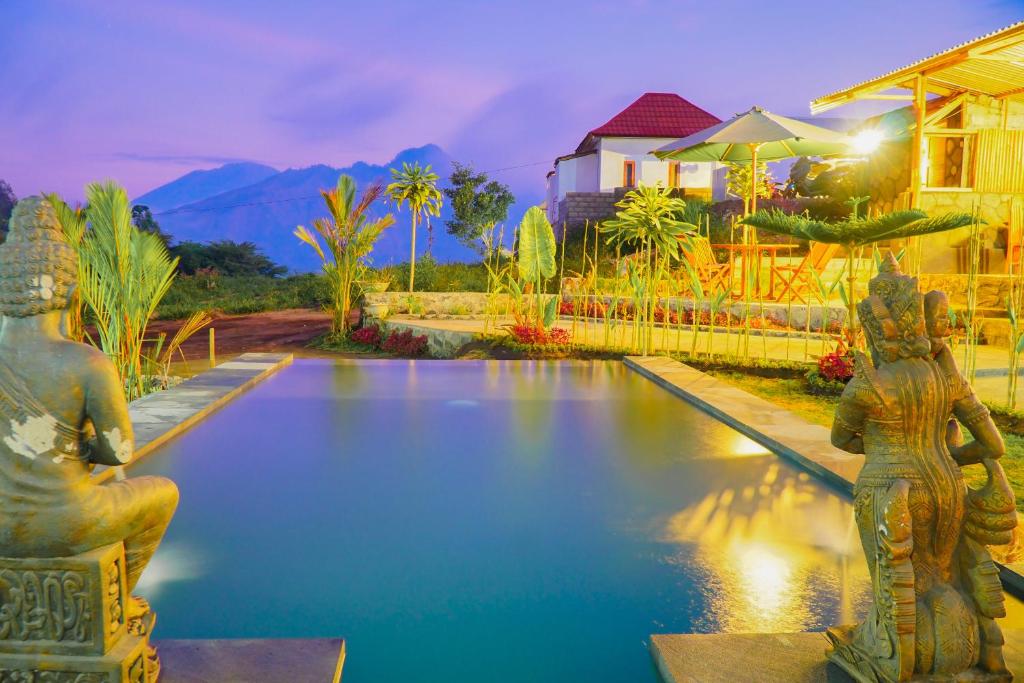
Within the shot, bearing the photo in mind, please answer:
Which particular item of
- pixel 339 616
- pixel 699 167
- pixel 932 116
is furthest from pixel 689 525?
pixel 699 167

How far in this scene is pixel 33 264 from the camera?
5.64 feet

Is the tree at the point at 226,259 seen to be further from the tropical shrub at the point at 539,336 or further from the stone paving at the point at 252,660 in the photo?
the stone paving at the point at 252,660

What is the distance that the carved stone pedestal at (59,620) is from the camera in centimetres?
168

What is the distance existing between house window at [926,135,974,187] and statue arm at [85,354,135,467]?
15143mm

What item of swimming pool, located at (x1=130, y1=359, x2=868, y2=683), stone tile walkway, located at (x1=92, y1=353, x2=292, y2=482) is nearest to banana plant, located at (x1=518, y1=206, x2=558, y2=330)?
stone tile walkway, located at (x1=92, y1=353, x2=292, y2=482)

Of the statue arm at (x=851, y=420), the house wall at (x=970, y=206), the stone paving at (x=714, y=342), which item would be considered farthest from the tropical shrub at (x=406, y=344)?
the statue arm at (x=851, y=420)

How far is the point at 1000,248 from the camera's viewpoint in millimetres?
12891

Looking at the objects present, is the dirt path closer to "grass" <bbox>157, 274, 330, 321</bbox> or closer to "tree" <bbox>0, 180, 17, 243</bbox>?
"grass" <bbox>157, 274, 330, 321</bbox>

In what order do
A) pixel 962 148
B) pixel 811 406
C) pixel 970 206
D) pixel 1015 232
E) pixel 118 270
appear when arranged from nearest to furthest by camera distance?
pixel 118 270 < pixel 811 406 < pixel 1015 232 < pixel 970 206 < pixel 962 148

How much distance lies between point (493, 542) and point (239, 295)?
74.3 ft

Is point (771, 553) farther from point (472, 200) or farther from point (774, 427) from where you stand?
point (472, 200)

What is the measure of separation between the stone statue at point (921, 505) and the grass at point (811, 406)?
7.55 ft

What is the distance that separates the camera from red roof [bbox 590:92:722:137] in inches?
1085

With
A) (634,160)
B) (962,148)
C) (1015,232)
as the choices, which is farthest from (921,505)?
(634,160)
